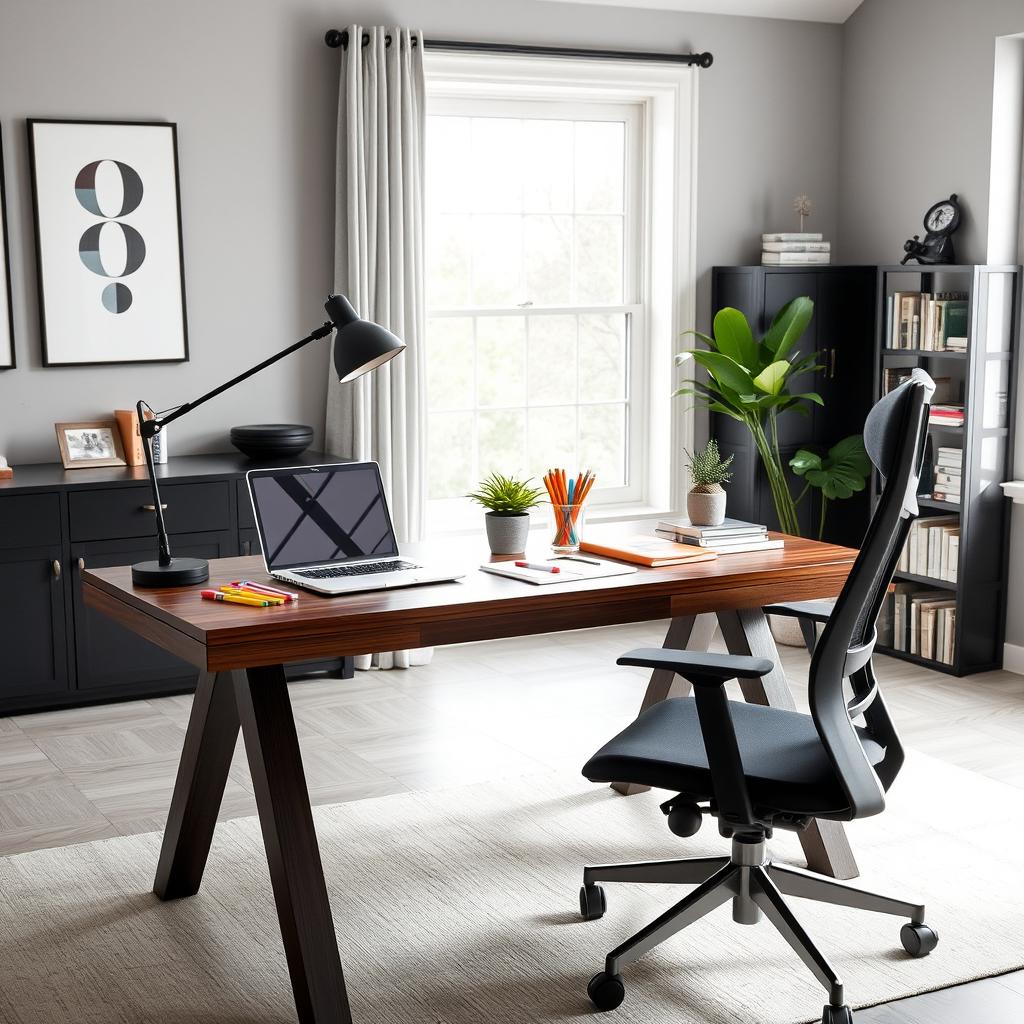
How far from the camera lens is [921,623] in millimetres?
5414

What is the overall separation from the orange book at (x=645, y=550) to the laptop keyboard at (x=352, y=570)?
0.48 m

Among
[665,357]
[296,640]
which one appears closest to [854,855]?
[296,640]

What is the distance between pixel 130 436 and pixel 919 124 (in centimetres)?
341

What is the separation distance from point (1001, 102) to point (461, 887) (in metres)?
3.73

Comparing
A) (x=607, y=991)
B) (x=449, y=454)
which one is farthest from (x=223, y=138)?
(x=607, y=991)

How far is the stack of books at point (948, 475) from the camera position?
525cm

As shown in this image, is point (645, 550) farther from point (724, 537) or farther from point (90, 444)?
point (90, 444)

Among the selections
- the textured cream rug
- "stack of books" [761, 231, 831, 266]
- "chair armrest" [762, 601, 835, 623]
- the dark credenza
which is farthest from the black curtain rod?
"chair armrest" [762, 601, 835, 623]

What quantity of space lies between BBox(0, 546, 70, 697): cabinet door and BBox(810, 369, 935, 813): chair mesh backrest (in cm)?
301

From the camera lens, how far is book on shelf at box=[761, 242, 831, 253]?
5863mm

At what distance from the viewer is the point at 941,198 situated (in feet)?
18.4

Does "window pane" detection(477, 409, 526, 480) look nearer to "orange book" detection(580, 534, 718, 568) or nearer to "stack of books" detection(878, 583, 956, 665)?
"stack of books" detection(878, 583, 956, 665)

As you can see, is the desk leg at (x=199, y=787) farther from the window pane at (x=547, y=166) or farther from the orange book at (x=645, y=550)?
the window pane at (x=547, y=166)

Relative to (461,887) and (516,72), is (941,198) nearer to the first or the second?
(516,72)
